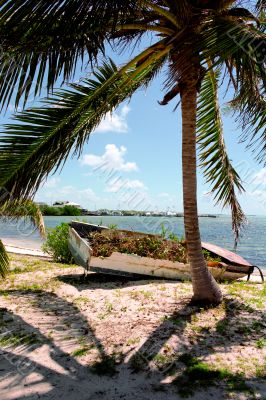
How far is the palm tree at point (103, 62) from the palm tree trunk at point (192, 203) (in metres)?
0.02

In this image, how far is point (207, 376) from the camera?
3887mm

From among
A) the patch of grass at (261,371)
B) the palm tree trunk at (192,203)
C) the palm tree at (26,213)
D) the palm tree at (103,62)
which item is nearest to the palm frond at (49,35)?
A: the palm tree at (103,62)

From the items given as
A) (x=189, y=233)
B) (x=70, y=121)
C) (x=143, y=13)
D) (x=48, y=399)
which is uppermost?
(x=143, y=13)

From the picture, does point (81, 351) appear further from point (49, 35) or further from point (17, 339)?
point (49, 35)

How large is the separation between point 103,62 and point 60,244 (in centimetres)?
770

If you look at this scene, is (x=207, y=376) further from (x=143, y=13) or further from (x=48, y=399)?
(x=143, y=13)

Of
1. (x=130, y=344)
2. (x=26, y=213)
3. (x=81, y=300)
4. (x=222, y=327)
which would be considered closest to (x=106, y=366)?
(x=130, y=344)

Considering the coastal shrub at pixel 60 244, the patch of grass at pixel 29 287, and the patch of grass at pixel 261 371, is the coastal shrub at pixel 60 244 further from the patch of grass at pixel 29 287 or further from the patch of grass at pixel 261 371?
the patch of grass at pixel 261 371

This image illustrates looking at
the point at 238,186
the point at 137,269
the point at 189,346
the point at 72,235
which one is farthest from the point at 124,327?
the point at 72,235

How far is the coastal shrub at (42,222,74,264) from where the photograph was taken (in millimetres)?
12188

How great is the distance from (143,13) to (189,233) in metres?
3.22

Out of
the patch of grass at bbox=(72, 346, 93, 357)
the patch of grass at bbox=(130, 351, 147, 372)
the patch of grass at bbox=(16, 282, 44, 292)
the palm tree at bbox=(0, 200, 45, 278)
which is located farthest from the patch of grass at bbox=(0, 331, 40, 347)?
the palm tree at bbox=(0, 200, 45, 278)

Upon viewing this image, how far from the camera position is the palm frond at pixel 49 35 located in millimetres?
3492

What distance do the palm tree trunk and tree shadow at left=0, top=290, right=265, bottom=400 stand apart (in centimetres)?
32
